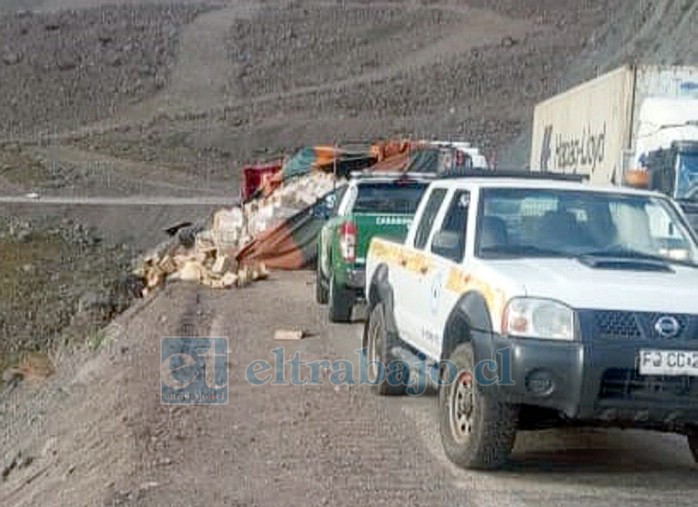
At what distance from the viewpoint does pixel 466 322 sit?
884 cm

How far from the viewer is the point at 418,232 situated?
11016 mm

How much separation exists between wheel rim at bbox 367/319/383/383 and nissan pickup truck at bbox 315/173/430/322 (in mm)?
4027

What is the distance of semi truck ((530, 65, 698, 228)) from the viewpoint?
16219 millimetres

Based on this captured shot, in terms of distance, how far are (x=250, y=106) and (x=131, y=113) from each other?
699 centimetres

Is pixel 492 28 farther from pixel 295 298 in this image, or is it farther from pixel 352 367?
pixel 352 367

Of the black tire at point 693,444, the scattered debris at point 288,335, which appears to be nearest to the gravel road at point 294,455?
the black tire at point 693,444

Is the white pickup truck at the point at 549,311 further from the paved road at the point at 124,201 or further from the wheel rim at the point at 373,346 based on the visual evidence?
the paved road at the point at 124,201

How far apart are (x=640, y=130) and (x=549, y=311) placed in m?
11.3

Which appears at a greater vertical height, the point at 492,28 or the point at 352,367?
the point at 492,28

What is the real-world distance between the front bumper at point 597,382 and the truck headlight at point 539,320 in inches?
2.2

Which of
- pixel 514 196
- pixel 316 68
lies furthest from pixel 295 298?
pixel 316 68

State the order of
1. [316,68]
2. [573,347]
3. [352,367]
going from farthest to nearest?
[316,68] → [352,367] → [573,347]

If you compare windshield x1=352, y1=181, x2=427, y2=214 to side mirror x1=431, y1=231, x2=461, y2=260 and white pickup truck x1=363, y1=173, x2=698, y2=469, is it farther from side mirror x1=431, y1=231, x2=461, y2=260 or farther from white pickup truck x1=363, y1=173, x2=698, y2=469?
side mirror x1=431, y1=231, x2=461, y2=260

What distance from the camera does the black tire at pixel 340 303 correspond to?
1680cm
